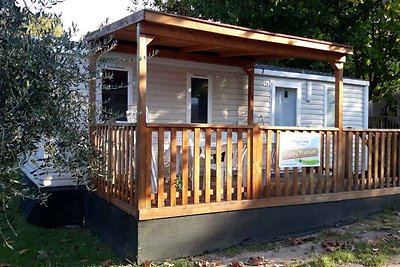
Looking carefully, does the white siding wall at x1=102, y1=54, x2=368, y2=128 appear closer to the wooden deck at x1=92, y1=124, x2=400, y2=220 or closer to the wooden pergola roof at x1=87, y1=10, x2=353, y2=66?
the wooden pergola roof at x1=87, y1=10, x2=353, y2=66

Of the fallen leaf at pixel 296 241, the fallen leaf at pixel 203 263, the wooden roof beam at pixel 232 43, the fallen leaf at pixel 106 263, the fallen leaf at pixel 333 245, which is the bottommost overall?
the fallen leaf at pixel 106 263

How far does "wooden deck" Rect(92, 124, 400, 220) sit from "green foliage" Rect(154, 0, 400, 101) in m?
9.03

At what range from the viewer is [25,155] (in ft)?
9.06

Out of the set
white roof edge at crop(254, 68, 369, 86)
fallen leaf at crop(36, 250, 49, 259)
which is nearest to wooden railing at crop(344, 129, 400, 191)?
white roof edge at crop(254, 68, 369, 86)

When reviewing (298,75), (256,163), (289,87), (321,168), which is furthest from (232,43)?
(298,75)

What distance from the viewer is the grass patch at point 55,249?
16.2ft

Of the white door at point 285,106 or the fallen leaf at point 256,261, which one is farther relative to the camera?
the white door at point 285,106

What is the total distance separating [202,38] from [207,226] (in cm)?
234

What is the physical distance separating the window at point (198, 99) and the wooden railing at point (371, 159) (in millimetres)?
2740

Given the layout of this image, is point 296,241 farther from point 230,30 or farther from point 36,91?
point 36,91

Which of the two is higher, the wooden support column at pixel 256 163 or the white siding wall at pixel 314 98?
the white siding wall at pixel 314 98

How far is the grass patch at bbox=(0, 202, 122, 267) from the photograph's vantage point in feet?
16.2

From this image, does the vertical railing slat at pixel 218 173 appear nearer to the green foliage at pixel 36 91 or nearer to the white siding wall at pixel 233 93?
the green foliage at pixel 36 91

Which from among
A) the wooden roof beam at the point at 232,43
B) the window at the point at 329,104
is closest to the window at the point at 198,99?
the wooden roof beam at the point at 232,43
